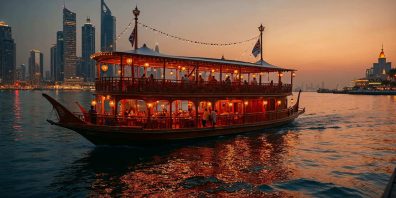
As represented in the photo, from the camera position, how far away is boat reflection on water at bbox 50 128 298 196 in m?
12.6

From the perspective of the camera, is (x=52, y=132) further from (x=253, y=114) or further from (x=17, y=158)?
(x=253, y=114)

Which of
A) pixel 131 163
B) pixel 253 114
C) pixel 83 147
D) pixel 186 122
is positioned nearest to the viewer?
pixel 131 163

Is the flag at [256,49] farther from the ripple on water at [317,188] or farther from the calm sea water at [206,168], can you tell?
the ripple on water at [317,188]

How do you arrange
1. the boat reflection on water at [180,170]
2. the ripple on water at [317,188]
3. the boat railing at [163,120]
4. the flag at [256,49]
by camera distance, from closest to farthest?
the ripple on water at [317,188] → the boat reflection on water at [180,170] → the boat railing at [163,120] → the flag at [256,49]

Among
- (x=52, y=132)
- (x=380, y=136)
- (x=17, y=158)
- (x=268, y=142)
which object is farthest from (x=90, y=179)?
(x=380, y=136)

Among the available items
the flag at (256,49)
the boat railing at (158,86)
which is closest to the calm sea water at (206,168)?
the boat railing at (158,86)

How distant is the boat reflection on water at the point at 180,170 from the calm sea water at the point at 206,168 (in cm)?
4

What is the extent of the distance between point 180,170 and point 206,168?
1335 mm

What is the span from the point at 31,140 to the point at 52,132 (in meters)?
4.44

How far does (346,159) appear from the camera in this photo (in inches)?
712

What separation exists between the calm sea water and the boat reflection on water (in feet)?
0.13

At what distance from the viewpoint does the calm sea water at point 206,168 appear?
12602 mm

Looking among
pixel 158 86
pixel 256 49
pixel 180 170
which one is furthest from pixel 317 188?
pixel 256 49

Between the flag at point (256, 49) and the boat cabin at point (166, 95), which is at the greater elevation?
the flag at point (256, 49)
